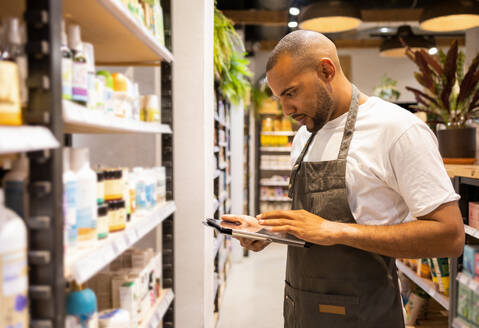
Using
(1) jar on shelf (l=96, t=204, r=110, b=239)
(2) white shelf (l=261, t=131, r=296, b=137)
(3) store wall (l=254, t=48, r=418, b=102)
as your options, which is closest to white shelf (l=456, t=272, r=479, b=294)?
(1) jar on shelf (l=96, t=204, r=110, b=239)

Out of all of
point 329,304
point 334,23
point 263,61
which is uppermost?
point 263,61

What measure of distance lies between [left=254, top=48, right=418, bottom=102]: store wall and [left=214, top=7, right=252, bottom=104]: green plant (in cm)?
525

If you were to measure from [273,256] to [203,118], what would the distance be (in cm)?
541

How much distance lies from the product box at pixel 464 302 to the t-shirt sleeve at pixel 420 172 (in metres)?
1.70

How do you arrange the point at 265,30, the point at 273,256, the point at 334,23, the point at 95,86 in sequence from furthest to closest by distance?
1. the point at 265,30
2. the point at 273,256
3. the point at 334,23
4. the point at 95,86

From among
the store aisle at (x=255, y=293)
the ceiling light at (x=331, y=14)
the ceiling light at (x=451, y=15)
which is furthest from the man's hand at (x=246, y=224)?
the ceiling light at (x=451, y=15)

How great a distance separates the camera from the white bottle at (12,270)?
2.81 ft

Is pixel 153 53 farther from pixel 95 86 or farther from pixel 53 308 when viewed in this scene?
pixel 53 308

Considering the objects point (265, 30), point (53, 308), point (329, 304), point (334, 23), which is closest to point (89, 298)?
point (53, 308)

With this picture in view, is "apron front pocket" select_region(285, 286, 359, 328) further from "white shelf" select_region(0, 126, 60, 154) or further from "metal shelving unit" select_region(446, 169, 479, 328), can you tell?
"metal shelving unit" select_region(446, 169, 479, 328)

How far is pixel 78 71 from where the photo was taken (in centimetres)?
123

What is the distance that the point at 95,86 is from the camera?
140 centimetres

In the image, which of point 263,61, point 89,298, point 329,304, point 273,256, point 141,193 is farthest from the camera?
point 263,61

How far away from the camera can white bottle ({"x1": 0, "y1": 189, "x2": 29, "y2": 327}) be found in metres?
0.86
